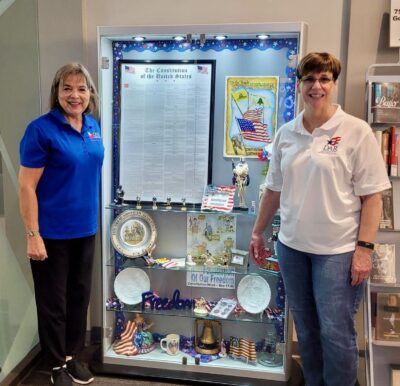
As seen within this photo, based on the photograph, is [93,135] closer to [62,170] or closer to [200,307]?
[62,170]

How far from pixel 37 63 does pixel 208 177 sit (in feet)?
3.65

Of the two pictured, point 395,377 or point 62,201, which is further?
point 395,377

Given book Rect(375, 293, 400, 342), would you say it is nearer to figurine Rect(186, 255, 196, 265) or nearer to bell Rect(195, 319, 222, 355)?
bell Rect(195, 319, 222, 355)

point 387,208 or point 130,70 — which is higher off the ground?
point 130,70

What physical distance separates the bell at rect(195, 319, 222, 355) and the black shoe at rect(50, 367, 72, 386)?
729mm

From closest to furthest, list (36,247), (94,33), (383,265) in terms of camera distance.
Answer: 1. (36,247)
2. (383,265)
3. (94,33)

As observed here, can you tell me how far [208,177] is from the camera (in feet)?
8.04

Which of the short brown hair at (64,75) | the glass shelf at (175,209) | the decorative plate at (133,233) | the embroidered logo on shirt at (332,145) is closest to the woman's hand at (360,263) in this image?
the embroidered logo on shirt at (332,145)

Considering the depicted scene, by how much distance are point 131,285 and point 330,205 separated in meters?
1.39

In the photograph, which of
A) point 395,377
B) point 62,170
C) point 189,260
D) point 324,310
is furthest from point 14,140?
point 395,377

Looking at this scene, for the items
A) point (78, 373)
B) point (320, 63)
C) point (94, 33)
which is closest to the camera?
point (320, 63)

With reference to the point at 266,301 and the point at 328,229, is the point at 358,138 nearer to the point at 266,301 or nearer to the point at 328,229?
the point at 328,229

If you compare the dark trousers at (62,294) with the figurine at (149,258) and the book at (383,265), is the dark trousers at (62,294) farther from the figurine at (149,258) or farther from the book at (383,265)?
the book at (383,265)

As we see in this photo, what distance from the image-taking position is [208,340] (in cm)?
254
